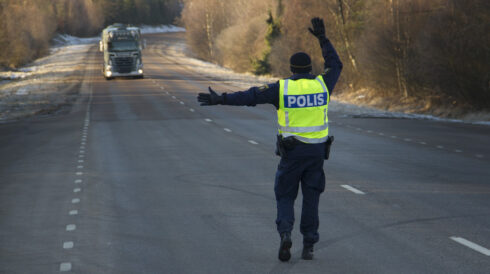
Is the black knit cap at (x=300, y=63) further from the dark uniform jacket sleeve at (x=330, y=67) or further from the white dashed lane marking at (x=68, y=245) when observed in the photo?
the white dashed lane marking at (x=68, y=245)

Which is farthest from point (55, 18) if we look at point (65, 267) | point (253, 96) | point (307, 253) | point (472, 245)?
point (472, 245)

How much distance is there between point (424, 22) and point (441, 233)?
82.2 ft

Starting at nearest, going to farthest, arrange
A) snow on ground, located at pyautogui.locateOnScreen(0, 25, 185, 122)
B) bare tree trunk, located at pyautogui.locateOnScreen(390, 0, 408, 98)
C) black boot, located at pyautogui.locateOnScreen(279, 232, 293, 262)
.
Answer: black boot, located at pyautogui.locateOnScreen(279, 232, 293, 262)
snow on ground, located at pyautogui.locateOnScreen(0, 25, 185, 122)
bare tree trunk, located at pyautogui.locateOnScreen(390, 0, 408, 98)

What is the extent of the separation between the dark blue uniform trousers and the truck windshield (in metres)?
42.1

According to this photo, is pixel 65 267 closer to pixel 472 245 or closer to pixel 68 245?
pixel 68 245

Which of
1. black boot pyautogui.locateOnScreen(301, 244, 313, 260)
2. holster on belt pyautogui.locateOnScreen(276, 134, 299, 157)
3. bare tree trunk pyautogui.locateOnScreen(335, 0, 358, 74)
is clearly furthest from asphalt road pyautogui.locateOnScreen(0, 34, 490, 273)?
bare tree trunk pyautogui.locateOnScreen(335, 0, 358, 74)

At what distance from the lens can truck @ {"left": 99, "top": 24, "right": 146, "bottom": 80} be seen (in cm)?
4728

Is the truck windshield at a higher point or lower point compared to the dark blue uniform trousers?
higher

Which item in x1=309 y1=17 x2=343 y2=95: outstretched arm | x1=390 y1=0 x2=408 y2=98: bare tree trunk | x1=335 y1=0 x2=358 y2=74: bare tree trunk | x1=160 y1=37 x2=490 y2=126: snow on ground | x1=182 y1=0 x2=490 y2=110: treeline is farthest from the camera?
x1=335 y1=0 x2=358 y2=74: bare tree trunk

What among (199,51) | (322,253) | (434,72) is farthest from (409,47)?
(199,51)

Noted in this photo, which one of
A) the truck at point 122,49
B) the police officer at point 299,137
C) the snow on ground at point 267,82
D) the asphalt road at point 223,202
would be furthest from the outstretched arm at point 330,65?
the truck at point 122,49

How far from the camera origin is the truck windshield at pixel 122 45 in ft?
156

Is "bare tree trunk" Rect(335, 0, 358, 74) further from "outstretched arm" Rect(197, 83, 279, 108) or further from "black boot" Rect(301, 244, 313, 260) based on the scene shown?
"black boot" Rect(301, 244, 313, 260)

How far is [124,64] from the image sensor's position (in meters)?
49.2
